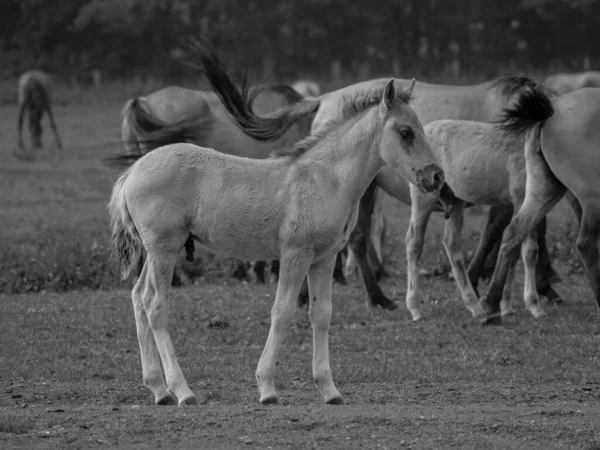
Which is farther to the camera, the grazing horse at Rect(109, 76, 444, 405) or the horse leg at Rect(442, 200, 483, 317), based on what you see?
the horse leg at Rect(442, 200, 483, 317)

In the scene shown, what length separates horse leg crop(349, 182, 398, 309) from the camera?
12.5 m

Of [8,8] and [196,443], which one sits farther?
[8,8]

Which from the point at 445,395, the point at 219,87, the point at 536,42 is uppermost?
the point at 219,87

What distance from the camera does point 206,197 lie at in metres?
7.68

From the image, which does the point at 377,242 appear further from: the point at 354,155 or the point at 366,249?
the point at 354,155

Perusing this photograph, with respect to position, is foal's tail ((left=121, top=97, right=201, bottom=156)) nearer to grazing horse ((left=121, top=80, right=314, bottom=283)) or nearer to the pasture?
grazing horse ((left=121, top=80, right=314, bottom=283))

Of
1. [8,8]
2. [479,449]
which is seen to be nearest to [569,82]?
[479,449]

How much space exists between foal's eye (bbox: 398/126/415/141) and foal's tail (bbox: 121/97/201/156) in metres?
5.59

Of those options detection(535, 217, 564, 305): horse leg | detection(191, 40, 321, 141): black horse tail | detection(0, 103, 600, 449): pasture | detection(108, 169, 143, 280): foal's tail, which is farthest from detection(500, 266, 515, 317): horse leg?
detection(108, 169, 143, 280): foal's tail

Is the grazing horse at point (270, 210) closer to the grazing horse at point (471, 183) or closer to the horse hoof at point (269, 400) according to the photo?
the horse hoof at point (269, 400)

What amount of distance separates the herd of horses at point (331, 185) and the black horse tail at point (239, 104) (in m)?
0.02

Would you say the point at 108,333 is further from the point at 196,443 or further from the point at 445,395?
the point at 196,443

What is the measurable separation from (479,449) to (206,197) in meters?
2.40

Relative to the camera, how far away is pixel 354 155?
780 cm
